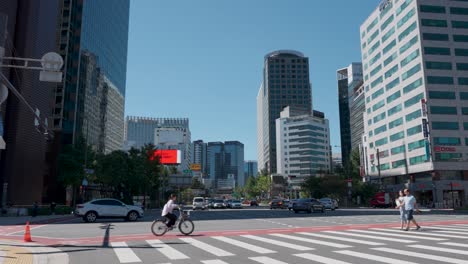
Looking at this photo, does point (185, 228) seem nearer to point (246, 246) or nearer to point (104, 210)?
point (246, 246)

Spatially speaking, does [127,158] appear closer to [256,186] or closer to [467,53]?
[467,53]

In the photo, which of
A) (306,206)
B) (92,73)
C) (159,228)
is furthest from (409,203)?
(92,73)

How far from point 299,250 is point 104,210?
1919 cm

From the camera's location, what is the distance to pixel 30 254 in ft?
36.4

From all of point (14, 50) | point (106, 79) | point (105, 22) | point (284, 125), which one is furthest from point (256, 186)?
point (14, 50)

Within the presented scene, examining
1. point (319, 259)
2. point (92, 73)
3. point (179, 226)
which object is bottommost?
point (319, 259)

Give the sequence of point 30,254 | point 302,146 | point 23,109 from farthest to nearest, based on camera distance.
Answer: point 302,146 → point 23,109 → point 30,254

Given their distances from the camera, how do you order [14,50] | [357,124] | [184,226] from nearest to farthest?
[184,226] → [14,50] → [357,124]

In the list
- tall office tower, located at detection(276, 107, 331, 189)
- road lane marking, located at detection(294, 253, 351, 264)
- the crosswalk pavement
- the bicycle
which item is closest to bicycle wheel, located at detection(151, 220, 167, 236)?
the bicycle

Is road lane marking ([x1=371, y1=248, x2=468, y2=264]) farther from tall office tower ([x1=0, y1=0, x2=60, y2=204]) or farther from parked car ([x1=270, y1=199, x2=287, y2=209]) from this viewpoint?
parked car ([x1=270, y1=199, x2=287, y2=209])

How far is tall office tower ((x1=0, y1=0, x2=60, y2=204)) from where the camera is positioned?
4597cm

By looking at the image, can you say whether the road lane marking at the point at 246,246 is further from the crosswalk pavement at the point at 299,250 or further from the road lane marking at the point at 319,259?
the road lane marking at the point at 319,259

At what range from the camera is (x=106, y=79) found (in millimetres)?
95188

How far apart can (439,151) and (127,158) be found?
5200 centimetres
